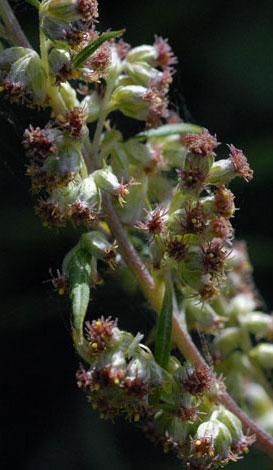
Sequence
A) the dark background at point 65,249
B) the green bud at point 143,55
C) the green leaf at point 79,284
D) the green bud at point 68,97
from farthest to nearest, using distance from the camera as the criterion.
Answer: the dark background at point 65,249, the green bud at point 143,55, the green bud at point 68,97, the green leaf at point 79,284

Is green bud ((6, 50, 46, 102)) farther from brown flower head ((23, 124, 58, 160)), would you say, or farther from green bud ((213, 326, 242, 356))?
green bud ((213, 326, 242, 356))

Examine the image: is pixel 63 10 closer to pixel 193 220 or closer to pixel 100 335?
pixel 193 220

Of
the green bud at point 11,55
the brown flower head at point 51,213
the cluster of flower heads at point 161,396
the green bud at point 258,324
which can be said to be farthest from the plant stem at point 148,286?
the green bud at point 258,324

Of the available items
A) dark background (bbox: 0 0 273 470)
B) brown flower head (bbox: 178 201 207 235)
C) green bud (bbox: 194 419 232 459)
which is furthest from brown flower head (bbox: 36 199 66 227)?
dark background (bbox: 0 0 273 470)

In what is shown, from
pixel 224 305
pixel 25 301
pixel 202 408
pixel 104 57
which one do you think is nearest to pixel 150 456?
pixel 25 301

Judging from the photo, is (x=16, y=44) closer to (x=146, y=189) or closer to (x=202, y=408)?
(x=146, y=189)

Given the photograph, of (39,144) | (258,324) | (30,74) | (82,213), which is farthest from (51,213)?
(258,324)

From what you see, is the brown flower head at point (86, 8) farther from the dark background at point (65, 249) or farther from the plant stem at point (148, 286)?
the dark background at point (65, 249)
